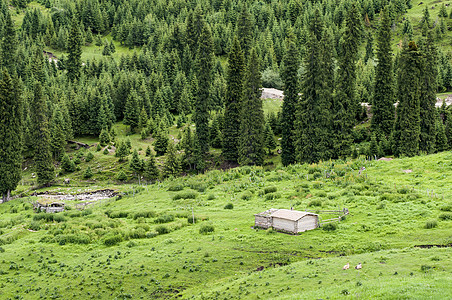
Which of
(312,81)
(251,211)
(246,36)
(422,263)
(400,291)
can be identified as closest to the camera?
(400,291)

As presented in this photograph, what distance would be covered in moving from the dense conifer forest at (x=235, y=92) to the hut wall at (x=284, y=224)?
108 feet

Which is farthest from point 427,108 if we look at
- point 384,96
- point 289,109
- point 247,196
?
point 247,196

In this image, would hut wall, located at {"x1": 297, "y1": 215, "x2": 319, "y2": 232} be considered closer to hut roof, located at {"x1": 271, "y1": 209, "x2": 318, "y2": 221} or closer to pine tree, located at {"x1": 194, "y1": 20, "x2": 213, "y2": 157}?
hut roof, located at {"x1": 271, "y1": 209, "x2": 318, "y2": 221}

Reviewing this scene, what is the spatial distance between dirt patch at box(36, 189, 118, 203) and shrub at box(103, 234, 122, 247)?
1256 inches

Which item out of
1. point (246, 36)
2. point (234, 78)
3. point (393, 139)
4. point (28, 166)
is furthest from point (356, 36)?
point (28, 166)

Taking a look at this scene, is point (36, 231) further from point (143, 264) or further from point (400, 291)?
point (400, 291)

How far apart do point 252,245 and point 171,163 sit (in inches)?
2108

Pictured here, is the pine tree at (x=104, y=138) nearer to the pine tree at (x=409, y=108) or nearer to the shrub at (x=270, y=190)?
the shrub at (x=270, y=190)

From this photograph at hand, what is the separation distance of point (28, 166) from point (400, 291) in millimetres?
104775

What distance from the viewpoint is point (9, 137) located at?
8269 cm

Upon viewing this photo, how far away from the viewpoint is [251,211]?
55375mm

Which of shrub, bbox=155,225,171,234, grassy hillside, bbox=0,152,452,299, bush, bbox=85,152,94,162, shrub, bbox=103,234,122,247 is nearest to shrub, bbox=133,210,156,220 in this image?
grassy hillside, bbox=0,152,452,299

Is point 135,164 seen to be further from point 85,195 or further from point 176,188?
point 176,188

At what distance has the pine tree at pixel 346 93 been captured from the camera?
78938mm
